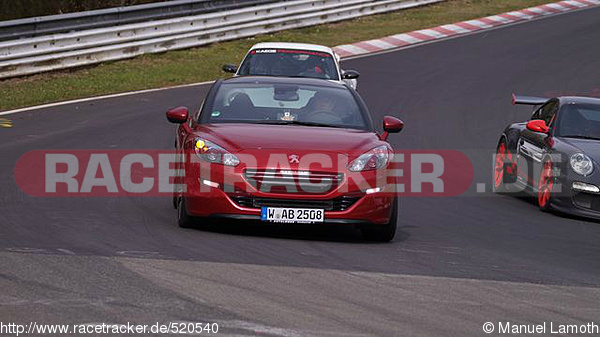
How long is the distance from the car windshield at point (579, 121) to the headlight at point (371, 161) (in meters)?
4.29

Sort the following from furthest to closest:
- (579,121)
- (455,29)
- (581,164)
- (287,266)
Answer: (455,29)
(579,121)
(581,164)
(287,266)

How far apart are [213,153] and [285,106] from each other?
1.42 metres

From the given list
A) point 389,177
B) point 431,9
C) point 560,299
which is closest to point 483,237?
point 389,177

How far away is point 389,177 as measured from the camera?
10656 millimetres

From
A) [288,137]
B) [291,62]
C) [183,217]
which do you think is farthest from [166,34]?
[183,217]

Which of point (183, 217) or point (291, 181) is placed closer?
point (291, 181)

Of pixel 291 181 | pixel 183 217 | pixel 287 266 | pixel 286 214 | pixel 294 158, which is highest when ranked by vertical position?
pixel 294 158

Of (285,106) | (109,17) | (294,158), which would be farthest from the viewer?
(109,17)

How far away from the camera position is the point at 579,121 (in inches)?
574

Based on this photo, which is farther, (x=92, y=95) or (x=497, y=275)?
(x=92, y=95)

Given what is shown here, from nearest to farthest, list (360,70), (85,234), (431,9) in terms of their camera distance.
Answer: (85,234), (360,70), (431,9)

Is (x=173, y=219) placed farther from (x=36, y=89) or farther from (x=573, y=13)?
(x=573, y=13)

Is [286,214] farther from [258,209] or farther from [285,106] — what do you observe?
[285,106]

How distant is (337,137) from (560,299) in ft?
11.1
